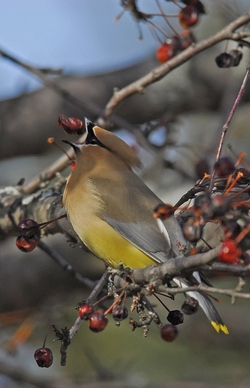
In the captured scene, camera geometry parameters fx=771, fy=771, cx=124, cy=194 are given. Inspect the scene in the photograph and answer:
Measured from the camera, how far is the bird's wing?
3.10m

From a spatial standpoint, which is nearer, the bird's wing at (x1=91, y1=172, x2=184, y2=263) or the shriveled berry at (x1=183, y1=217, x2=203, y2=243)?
the shriveled berry at (x1=183, y1=217, x2=203, y2=243)

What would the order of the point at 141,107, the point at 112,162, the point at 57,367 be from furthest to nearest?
the point at 57,367 → the point at 141,107 → the point at 112,162

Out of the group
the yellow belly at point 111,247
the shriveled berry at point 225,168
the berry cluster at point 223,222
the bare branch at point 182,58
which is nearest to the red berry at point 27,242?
the yellow belly at point 111,247

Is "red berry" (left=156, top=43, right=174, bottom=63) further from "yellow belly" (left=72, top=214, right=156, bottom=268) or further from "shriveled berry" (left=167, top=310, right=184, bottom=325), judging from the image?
"shriveled berry" (left=167, top=310, right=184, bottom=325)

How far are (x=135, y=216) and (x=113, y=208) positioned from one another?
0.36 feet

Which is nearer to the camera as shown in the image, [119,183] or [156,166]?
[119,183]

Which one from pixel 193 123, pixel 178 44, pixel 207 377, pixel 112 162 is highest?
pixel 178 44

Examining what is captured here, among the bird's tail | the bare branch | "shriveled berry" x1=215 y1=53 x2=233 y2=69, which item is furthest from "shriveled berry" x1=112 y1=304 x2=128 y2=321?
"shriveled berry" x1=215 y1=53 x2=233 y2=69

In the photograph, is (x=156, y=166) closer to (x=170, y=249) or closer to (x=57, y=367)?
(x=170, y=249)

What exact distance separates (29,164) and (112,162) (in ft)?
11.9

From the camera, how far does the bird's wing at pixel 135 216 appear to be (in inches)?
122

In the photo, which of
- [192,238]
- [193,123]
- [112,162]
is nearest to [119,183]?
[112,162]

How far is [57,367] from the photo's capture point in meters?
6.25

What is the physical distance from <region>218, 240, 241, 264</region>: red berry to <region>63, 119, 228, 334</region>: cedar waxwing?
1052 mm
